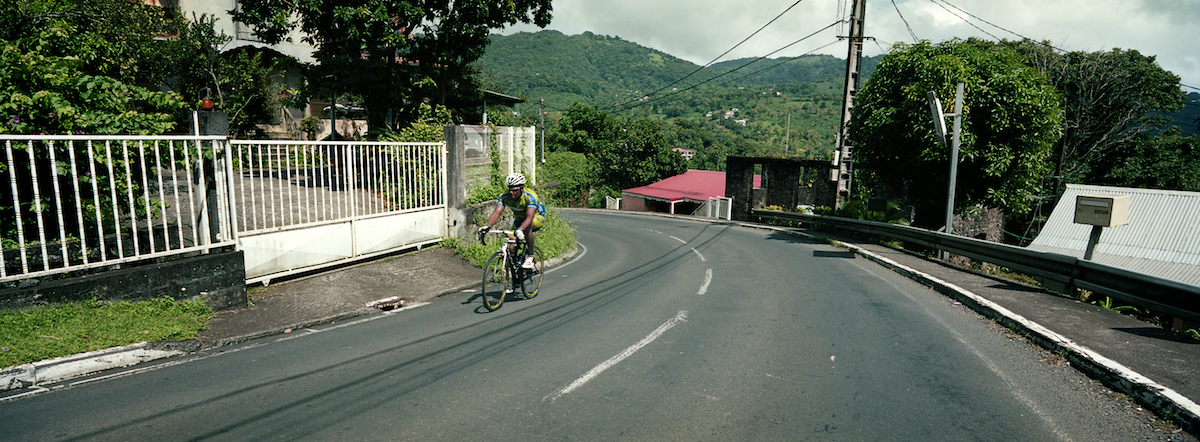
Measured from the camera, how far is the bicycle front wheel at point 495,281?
316 inches

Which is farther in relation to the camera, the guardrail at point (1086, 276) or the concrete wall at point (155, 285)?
the guardrail at point (1086, 276)

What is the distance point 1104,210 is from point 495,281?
8.69 m

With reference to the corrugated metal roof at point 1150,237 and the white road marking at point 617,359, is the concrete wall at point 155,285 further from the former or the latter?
the corrugated metal roof at point 1150,237

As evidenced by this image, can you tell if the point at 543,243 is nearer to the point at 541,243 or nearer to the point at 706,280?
the point at 541,243

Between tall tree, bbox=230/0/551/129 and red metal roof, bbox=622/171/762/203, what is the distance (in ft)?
76.6

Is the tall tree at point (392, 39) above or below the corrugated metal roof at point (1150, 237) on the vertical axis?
above

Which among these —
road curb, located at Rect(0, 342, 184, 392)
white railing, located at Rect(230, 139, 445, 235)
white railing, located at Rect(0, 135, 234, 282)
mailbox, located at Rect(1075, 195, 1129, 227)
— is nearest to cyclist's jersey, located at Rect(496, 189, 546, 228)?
white railing, located at Rect(230, 139, 445, 235)

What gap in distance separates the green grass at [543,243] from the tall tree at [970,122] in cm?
956

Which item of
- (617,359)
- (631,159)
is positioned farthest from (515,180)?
(631,159)

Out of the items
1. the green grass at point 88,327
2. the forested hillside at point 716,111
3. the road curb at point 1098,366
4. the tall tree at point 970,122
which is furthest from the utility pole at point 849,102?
the forested hillside at point 716,111

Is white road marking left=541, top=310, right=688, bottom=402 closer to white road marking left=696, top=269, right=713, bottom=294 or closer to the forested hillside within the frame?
white road marking left=696, top=269, right=713, bottom=294

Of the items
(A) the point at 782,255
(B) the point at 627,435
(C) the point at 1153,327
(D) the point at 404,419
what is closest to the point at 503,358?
(D) the point at 404,419

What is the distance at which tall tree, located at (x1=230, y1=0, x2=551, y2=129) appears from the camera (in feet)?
53.8

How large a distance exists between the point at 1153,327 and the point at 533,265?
789 centimetres
